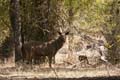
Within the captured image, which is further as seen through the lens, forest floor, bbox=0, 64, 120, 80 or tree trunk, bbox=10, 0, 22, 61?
tree trunk, bbox=10, 0, 22, 61

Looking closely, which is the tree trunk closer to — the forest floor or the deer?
the deer

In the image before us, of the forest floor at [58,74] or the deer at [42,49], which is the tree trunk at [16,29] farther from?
the forest floor at [58,74]

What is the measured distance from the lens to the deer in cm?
1914

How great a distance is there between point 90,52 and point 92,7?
2.80m

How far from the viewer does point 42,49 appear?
19516 millimetres

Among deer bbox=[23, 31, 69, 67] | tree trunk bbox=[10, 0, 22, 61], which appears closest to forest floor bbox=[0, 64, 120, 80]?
deer bbox=[23, 31, 69, 67]

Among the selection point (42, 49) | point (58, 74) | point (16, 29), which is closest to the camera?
point (58, 74)

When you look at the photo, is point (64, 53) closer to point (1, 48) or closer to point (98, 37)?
point (98, 37)

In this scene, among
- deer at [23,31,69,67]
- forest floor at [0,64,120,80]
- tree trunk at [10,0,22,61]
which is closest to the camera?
forest floor at [0,64,120,80]

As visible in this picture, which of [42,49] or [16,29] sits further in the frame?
[16,29]

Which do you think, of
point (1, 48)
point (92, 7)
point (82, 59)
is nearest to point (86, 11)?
point (92, 7)

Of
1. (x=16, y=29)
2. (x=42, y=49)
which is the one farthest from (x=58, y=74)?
(x=16, y=29)

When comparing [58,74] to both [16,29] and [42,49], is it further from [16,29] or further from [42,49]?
[16,29]

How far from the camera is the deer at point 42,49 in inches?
754
